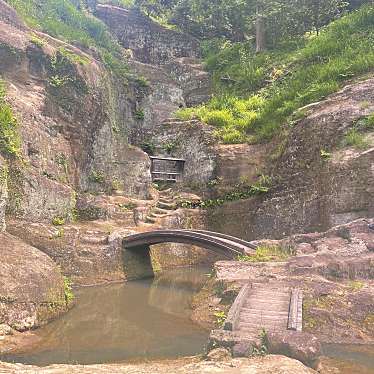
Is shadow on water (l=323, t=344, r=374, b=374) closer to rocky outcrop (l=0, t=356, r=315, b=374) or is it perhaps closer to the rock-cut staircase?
rocky outcrop (l=0, t=356, r=315, b=374)

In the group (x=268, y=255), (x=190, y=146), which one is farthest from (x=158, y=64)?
(x=268, y=255)

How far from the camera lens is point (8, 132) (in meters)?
15.8

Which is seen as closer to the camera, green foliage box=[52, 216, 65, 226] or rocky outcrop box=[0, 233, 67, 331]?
rocky outcrop box=[0, 233, 67, 331]

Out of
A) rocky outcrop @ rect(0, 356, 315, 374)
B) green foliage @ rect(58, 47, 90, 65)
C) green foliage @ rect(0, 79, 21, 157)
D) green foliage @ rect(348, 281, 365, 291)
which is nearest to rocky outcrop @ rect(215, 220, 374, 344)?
green foliage @ rect(348, 281, 365, 291)

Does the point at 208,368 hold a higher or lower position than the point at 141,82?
lower

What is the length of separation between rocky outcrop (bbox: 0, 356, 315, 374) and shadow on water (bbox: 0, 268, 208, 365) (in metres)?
1.28

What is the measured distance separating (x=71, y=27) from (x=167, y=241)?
2121cm

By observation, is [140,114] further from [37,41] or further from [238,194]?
[238,194]

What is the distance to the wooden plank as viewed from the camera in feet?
27.4

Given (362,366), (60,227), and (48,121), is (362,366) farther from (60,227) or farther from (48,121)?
(48,121)

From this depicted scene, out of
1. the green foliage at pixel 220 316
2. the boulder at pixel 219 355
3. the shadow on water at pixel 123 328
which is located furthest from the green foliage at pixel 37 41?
the boulder at pixel 219 355

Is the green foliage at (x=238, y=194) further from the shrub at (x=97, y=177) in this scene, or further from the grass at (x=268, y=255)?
the grass at (x=268, y=255)

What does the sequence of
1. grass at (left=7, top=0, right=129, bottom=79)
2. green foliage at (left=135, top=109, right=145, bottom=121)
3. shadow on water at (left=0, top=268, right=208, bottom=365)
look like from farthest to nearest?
green foliage at (left=135, top=109, right=145, bottom=121) < grass at (left=7, top=0, right=129, bottom=79) < shadow on water at (left=0, top=268, right=208, bottom=365)

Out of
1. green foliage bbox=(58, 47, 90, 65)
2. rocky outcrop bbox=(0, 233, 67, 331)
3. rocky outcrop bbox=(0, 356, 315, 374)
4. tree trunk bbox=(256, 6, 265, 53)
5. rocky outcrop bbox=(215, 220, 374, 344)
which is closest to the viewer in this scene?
rocky outcrop bbox=(0, 356, 315, 374)
